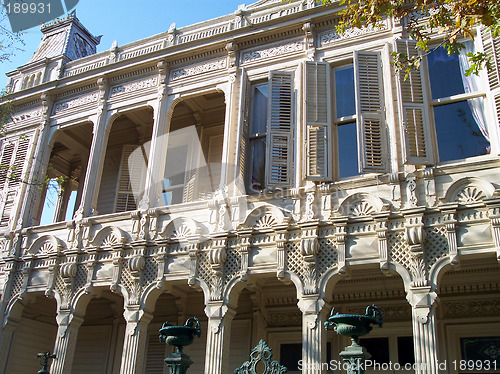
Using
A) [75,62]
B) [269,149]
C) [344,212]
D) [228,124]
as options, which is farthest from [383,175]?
[75,62]

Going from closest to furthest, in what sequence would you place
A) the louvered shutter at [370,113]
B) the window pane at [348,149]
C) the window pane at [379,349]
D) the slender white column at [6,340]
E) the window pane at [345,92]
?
the louvered shutter at [370,113] → the window pane at [348,149] → the window pane at [379,349] → the window pane at [345,92] → the slender white column at [6,340]

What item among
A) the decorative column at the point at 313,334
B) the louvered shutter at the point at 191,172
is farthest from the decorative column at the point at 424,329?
the louvered shutter at the point at 191,172

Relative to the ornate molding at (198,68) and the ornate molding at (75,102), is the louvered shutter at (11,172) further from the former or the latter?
A: the ornate molding at (198,68)

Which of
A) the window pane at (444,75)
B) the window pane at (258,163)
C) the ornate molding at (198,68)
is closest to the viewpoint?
the window pane at (444,75)

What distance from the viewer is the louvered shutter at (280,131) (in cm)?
1231

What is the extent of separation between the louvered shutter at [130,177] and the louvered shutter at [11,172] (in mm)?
2826

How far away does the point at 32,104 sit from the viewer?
1744 cm

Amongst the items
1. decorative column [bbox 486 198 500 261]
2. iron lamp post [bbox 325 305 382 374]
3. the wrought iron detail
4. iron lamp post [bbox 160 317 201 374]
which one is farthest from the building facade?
iron lamp post [bbox 160 317 201 374]

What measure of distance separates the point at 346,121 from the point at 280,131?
1.54 m

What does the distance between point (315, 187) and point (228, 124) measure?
122 inches

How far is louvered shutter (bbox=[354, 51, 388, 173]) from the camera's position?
11.4m

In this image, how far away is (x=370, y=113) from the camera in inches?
471

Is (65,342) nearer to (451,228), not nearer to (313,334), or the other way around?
(313,334)

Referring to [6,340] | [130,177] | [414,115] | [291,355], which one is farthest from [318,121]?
[6,340]
